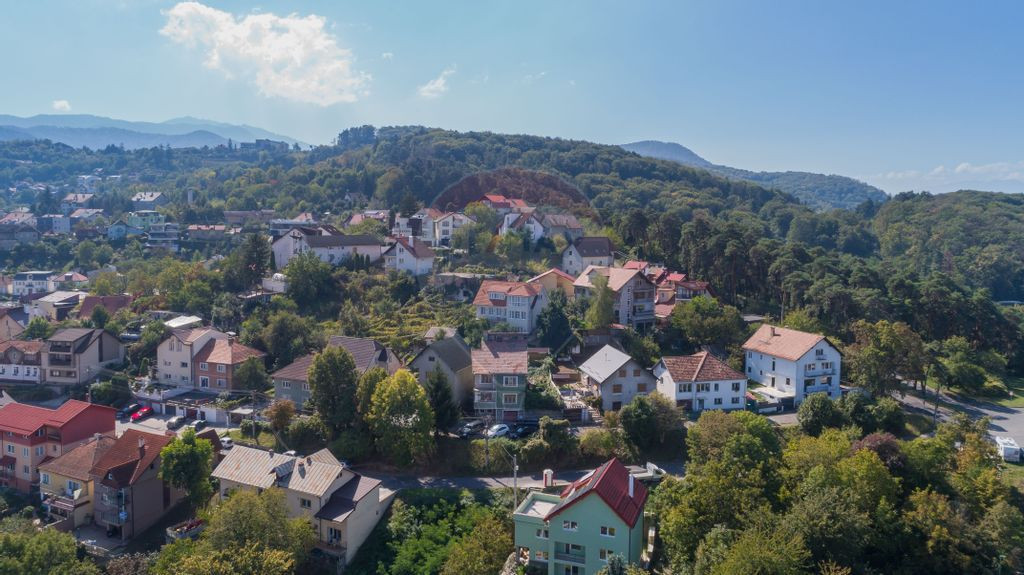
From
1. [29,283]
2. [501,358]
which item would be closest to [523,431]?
[501,358]

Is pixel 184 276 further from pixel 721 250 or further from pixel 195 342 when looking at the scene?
pixel 721 250

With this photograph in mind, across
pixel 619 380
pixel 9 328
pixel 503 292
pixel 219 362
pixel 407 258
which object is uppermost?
pixel 407 258

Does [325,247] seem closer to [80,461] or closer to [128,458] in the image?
[80,461]

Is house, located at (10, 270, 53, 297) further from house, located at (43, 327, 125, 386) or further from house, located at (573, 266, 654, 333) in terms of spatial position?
house, located at (573, 266, 654, 333)

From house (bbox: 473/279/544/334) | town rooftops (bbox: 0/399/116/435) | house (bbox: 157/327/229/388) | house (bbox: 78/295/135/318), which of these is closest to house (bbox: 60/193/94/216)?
house (bbox: 78/295/135/318)

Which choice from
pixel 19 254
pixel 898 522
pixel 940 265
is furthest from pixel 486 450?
pixel 940 265

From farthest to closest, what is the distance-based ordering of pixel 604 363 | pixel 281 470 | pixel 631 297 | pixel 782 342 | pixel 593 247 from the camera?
pixel 593 247
pixel 631 297
pixel 782 342
pixel 604 363
pixel 281 470
